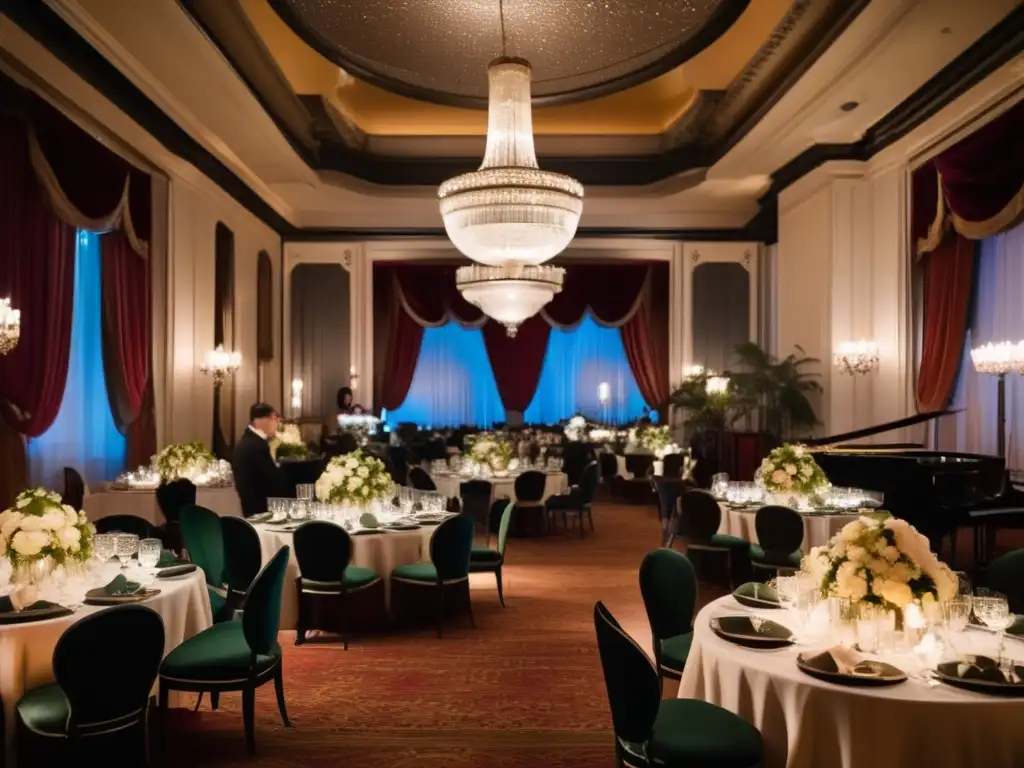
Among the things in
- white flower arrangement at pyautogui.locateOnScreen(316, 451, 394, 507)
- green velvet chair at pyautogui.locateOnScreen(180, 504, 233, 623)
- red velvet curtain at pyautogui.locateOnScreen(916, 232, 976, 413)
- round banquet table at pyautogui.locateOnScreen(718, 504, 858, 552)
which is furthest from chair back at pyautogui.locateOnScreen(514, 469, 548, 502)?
green velvet chair at pyautogui.locateOnScreen(180, 504, 233, 623)

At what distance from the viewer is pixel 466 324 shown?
1659cm

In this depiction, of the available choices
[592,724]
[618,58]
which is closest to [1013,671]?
[592,724]

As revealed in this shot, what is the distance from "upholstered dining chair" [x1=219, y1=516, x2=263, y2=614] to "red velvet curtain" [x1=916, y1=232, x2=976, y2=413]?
282 inches

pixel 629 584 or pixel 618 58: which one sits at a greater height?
pixel 618 58

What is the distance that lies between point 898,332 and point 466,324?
8.42 m

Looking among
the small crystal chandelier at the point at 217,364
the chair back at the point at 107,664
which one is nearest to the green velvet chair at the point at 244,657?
the chair back at the point at 107,664

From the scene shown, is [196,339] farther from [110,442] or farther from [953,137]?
[953,137]

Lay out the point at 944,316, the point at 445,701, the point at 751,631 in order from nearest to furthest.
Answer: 1. the point at 751,631
2. the point at 445,701
3. the point at 944,316

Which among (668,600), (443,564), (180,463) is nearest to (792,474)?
(443,564)

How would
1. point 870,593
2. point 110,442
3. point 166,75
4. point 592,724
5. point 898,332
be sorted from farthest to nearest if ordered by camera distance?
point 898,332 → point 110,442 → point 166,75 → point 592,724 → point 870,593

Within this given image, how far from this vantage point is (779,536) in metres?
6.48

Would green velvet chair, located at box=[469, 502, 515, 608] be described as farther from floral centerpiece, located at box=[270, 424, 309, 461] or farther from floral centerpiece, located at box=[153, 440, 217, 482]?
floral centerpiece, located at box=[270, 424, 309, 461]

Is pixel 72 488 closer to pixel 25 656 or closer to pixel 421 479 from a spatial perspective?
pixel 421 479

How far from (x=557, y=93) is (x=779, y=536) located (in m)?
5.20
